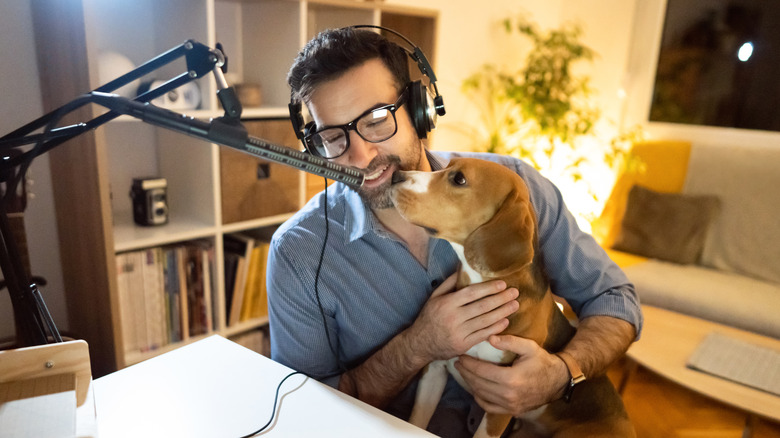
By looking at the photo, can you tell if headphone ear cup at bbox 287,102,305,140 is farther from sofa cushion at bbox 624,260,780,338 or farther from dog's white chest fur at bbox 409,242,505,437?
sofa cushion at bbox 624,260,780,338

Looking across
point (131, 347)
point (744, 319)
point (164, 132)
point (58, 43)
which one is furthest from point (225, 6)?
point (744, 319)

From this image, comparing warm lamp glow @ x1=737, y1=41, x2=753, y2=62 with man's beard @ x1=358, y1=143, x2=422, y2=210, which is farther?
warm lamp glow @ x1=737, y1=41, x2=753, y2=62

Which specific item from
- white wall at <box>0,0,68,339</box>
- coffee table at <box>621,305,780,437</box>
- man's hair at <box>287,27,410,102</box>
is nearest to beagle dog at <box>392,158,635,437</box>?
man's hair at <box>287,27,410,102</box>

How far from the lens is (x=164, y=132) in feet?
6.85

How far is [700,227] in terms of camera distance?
9.61 ft

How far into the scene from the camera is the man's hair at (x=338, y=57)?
Result: 3.70ft

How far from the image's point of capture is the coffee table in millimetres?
1649

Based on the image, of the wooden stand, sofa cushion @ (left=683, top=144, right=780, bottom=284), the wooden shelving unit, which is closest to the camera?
the wooden stand

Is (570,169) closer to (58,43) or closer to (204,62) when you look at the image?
(58,43)

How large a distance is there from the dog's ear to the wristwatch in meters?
0.29

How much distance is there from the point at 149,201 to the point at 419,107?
3.99ft

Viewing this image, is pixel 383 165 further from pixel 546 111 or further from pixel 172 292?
pixel 546 111

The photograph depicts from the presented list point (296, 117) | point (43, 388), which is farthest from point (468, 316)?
point (43, 388)

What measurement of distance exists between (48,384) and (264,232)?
1.59 m
